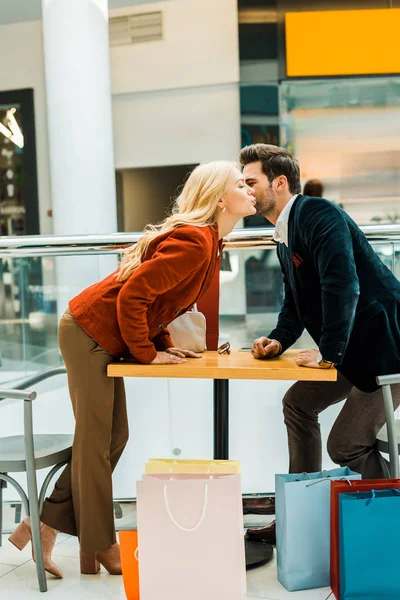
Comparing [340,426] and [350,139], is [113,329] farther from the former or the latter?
[350,139]

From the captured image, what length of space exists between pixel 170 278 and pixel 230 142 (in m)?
5.85

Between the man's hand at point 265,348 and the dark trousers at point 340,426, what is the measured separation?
0.25 meters

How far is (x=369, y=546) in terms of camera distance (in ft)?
6.68

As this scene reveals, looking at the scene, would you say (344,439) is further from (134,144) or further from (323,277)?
(134,144)

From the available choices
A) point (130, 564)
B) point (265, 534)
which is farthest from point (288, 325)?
point (130, 564)

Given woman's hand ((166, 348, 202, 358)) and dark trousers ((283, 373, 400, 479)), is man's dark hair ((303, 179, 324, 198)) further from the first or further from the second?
woman's hand ((166, 348, 202, 358))

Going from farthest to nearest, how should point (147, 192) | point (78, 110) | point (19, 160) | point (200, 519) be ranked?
point (19, 160), point (147, 192), point (78, 110), point (200, 519)

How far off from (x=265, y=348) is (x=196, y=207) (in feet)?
1.78

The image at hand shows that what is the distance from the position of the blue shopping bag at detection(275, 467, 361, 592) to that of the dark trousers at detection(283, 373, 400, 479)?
130 millimetres

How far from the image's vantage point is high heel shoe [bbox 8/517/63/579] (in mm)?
2400

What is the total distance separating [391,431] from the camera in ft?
7.27

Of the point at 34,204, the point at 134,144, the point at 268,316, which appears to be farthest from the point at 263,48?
the point at 268,316

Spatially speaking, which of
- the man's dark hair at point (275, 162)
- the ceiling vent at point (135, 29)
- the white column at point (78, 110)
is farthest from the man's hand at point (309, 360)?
the ceiling vent at point (135, 29)

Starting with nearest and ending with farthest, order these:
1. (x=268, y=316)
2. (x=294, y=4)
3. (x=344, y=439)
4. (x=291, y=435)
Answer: (x=344, y=439)
(x=291, y=435)
(x=268, y=316)
(x=294, y=4)
